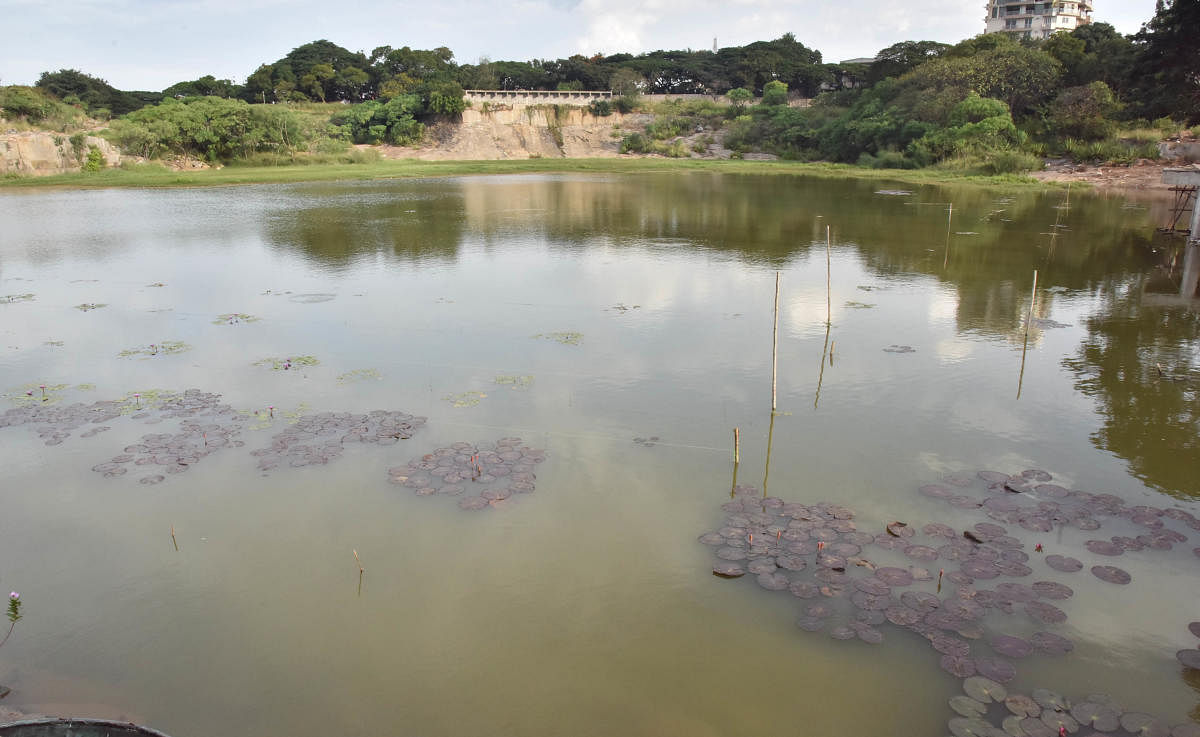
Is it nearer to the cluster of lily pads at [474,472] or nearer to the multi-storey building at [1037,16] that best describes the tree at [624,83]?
the multi-storey building at [1037,16]

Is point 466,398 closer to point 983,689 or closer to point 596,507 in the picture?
point 596,507

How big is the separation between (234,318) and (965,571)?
12192 millimetres

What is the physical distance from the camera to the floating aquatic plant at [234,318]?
13062 millimetres

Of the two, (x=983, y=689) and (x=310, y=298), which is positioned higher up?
(x=310, y=298)

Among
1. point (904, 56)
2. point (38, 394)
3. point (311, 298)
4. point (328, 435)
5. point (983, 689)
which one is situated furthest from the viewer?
point (904, 56)

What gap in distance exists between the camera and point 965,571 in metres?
5.87

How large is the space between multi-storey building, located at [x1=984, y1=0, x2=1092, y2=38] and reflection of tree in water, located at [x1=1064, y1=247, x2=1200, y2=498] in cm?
7635

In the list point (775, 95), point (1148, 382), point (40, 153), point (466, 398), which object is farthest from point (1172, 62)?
point (40, 153)

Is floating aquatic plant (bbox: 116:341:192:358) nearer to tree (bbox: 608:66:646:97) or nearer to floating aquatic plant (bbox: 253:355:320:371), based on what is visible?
floating aquatic plant (bbox: 253:355:320:371)

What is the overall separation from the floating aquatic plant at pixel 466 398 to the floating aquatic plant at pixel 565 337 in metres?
2.47

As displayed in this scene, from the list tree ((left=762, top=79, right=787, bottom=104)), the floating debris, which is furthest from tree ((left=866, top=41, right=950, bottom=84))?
the floating debris

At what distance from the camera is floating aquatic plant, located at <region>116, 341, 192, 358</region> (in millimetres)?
11273

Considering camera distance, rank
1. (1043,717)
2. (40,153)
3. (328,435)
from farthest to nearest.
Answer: (40,153) < (328,435) < (1043,717)

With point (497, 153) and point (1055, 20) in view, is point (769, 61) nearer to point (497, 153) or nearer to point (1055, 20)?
point (1055, 20)
